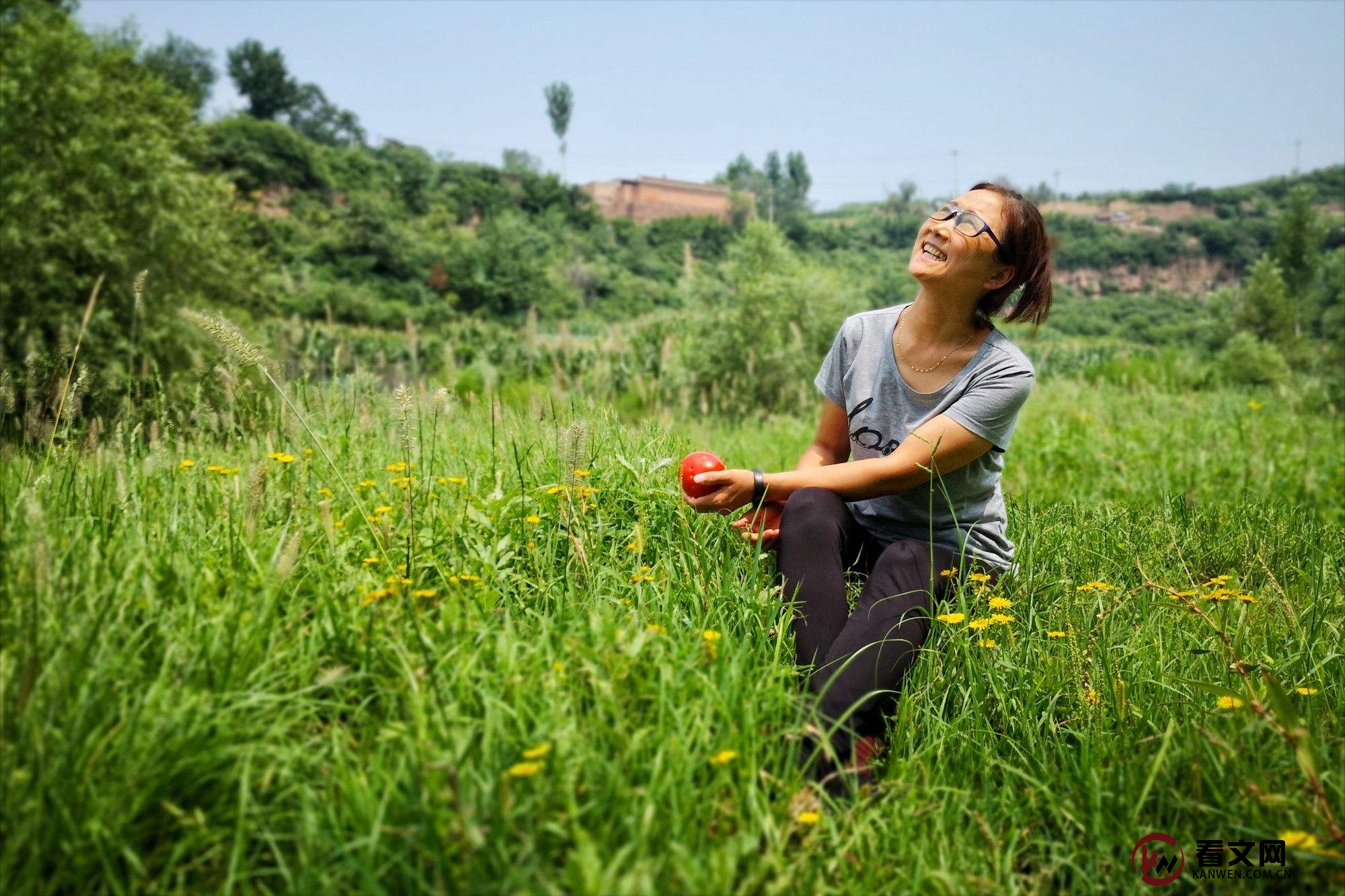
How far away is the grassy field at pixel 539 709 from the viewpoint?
49.5 inches

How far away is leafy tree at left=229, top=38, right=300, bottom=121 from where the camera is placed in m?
80.2

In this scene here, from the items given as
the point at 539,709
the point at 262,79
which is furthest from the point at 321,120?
the point at 539,709

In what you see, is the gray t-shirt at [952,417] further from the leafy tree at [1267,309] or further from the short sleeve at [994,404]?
the leafy tree at [1267,309]

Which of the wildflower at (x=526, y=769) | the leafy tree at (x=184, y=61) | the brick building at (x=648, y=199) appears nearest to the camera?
the wildflower at (x=526, y=769)

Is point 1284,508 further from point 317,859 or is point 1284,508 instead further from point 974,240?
point 317,859

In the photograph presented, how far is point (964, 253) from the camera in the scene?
8.52 ft

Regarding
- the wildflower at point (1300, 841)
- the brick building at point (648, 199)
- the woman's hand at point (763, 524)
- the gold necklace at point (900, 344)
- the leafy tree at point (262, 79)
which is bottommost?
the wildflower at point (1300, 841)

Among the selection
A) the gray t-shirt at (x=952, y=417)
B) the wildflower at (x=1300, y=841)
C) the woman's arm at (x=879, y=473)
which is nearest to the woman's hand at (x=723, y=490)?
the woman's arm at (x=879, y=473)

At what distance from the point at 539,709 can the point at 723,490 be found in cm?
101

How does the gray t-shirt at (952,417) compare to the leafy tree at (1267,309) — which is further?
the leafy tree at (1267,309)

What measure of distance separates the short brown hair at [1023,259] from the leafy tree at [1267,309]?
38.5 m

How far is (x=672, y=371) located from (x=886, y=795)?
10607mm

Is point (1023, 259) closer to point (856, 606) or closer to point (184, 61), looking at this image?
point (856, 606)

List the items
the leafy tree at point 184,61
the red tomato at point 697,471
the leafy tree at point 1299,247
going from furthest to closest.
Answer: the leafy tree at point 184,61 < the leafy tree at point 1299,247 < the red tomato at point 697,471
